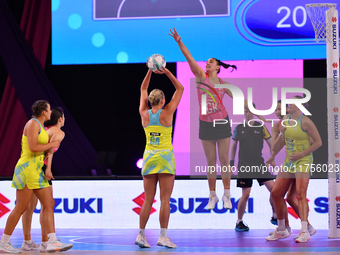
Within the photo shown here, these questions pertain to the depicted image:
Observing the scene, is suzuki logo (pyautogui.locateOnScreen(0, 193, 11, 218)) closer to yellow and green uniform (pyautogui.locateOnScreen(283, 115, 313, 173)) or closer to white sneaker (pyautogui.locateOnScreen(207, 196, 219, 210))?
white sneaker (pyautogui.locateOnScreen(207, 196, 219, 210))

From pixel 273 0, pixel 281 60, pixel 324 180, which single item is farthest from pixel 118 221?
pixel 273 0

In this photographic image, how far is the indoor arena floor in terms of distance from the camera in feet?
18.1

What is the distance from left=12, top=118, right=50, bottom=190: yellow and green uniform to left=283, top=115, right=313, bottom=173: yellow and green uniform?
3191 mm

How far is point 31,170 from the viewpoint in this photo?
5.33m

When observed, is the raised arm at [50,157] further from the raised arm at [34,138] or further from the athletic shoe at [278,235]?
the athletic shoe at [278,235]

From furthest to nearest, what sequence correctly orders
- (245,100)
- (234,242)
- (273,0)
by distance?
(273,0)
(245,100)
(234,242)

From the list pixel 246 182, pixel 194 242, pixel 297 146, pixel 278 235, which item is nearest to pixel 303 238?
pixel 278 235

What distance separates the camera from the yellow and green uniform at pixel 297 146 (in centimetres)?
622

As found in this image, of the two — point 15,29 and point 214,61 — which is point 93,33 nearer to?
point 15,29

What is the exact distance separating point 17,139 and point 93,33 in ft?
10.3

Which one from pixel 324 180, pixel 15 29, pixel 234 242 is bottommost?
pixel 234 242

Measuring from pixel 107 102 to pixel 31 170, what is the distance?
19.4 feet

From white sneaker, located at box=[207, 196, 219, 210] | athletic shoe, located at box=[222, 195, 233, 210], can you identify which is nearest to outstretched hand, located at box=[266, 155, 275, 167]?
athletic shoe, located at box=[222, 195, 233, 210]

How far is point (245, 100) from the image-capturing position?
281 inches
